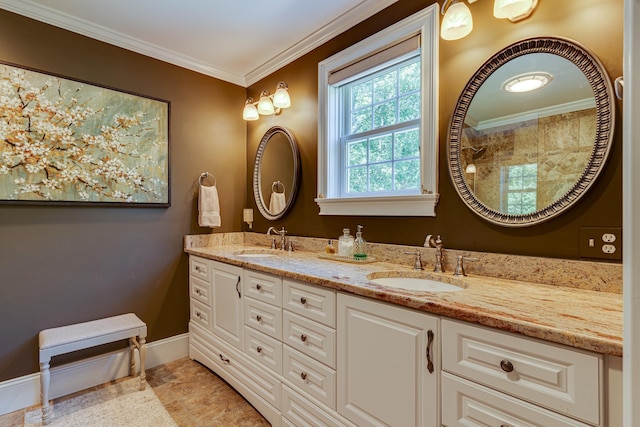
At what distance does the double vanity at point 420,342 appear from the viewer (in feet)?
2.64

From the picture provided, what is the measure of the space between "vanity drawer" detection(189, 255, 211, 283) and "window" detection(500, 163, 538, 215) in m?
1.96

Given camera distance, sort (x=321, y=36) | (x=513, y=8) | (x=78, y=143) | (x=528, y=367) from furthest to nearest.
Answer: (x=321, y=36) < (x=78, y=143) < (x=513, y=8) < (x=528, y=367)

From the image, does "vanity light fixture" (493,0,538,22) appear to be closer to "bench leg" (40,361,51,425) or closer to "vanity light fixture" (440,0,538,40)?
"vanity light fixture" (440,0,538,40)

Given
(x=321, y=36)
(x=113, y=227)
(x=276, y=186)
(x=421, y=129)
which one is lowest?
(x=113, y=227)

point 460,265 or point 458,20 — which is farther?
point 460,265

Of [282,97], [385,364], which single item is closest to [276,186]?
[282,97]

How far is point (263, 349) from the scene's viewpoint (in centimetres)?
180

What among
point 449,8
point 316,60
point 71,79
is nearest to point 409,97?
point 449,8

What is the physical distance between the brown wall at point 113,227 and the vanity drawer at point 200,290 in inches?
4.1

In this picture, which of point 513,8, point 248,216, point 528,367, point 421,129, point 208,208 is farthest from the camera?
point 248,216

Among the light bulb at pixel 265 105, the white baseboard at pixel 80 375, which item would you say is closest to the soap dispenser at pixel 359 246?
the light bulb at pixel 265 105

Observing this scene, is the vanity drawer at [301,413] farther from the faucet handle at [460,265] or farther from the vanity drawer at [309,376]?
the faucet handle at [460,265]

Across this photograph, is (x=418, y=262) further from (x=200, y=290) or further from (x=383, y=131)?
(x=200, y=290)

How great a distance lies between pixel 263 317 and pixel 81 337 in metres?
1.11
